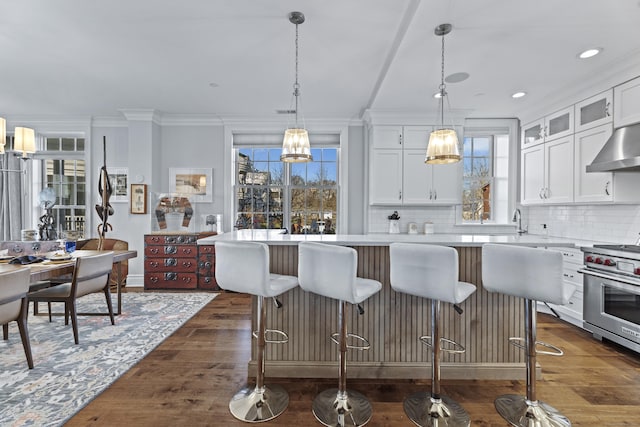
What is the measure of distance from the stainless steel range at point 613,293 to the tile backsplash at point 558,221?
0.57 m

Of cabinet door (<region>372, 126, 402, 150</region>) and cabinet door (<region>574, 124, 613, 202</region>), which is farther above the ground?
cabinet door (<region>372, 126, 402, 150</region>)

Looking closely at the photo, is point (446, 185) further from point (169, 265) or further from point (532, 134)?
point (169, 265)

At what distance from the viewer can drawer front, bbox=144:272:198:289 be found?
4.40 m

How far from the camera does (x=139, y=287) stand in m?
4.66

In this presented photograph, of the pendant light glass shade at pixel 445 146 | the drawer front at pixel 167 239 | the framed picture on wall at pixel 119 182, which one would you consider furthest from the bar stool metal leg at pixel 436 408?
the framed picture on wall at pixel 119 182

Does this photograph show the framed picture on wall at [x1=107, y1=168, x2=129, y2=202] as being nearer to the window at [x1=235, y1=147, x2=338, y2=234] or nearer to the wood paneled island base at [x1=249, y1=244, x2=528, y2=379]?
the window at [x1=235, y1=147, x2=338, y2=234]

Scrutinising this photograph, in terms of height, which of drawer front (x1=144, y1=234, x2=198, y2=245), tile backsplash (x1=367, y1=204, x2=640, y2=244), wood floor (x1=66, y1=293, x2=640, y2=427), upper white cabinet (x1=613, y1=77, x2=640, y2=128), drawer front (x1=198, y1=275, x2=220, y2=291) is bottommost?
wood floor (x1=66, y1=293, x2=640, y2=427)

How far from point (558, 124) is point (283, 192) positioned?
384 centimetres

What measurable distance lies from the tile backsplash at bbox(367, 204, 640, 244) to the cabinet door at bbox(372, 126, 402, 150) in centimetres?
94

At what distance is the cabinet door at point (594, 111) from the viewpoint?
299cm

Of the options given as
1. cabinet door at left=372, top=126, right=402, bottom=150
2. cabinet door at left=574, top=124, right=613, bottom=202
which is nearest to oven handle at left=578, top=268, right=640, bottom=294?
cabinet door at left=574, top=124, right=613, bottom=202

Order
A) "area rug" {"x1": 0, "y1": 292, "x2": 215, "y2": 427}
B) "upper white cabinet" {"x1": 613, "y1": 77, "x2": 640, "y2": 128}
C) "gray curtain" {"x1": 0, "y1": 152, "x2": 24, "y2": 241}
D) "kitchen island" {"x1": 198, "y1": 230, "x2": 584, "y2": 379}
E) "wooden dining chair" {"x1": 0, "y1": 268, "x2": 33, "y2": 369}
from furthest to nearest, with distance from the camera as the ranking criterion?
"gray curtain" {"x1": 0, "y1": 152, "x2": 24, "y2": 241} → "upper white cabinet" {"x1": 613, "y1": 77, "x2": 640, "y2": 128} → "kitchen island" {"x1": 198, "y1": 230, "x2": 584, "y2": 379} → "wooden dining chair" {"x1": 0, "y1": 268, "x2": 33, "y2": 369} → "area rug" {"x1": 0, "y1": 292, "x2": 215, "y2": 427}

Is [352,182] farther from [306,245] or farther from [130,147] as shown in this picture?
[130,147]

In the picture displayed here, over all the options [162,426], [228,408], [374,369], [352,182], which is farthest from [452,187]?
[162,426]
